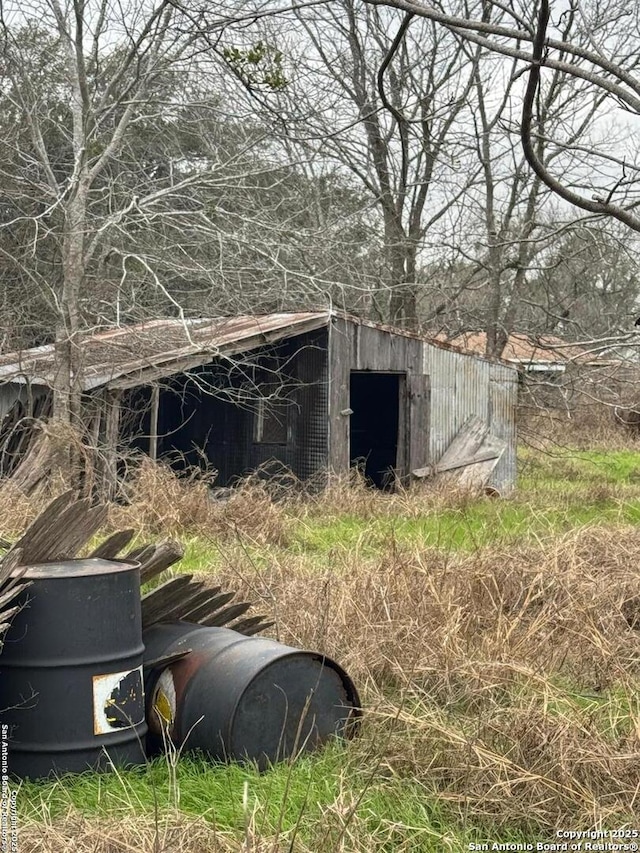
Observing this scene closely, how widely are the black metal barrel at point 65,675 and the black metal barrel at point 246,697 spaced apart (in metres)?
0.34

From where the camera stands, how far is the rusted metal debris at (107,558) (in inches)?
170

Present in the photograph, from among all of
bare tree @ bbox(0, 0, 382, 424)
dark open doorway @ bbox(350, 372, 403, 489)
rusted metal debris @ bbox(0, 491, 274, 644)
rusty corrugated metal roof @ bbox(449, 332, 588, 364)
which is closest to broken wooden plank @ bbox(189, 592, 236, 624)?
rusted metal debris @ bbox(0, 491, 274, 644)

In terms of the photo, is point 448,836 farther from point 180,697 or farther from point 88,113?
point 88,113

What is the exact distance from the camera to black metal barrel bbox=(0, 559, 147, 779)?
424 cm

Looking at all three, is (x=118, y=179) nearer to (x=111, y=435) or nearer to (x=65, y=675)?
(x=111, y=435)

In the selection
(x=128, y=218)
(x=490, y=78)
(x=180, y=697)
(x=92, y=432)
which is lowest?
(x=180, y=697)

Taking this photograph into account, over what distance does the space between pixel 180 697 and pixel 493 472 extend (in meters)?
11.2

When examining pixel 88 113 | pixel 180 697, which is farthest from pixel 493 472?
pixel 180 697

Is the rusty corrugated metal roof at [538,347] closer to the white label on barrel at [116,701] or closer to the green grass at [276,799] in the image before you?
the green grass at [276,799]

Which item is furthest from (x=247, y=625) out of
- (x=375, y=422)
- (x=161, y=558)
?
(x=375, y=422)

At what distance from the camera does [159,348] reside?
13.0 m

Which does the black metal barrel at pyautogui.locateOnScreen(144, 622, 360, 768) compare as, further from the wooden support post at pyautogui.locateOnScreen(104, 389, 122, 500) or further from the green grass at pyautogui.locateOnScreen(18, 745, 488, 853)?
the wooden support post at pyautogui.locateOnScreen(104, 389, 122, 500)

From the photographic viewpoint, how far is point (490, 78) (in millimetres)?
21188

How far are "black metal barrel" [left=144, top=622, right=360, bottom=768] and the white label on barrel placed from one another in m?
0.18
